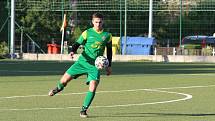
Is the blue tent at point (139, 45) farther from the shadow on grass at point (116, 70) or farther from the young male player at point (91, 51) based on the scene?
the young male player at point (91, 51)

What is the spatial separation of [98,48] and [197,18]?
39.0m

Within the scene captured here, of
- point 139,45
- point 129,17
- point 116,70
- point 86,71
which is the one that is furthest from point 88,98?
point 129,17

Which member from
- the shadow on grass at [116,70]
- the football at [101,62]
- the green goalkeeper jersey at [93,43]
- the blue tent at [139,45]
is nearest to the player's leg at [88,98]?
the football at [101,62]

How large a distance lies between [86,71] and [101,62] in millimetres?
482

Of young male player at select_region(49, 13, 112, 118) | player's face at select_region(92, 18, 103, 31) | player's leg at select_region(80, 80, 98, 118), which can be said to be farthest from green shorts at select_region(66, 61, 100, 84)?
player's face at select_region(92, 18, 103, 31)

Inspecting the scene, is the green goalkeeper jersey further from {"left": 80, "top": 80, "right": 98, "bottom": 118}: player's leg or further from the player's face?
{"left": 80, "top": 80, "right": 98, "bottom": 118}: player's leg

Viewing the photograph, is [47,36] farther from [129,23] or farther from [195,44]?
[195,44]

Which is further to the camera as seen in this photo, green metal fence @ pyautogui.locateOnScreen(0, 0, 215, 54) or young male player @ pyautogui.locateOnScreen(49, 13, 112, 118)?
green metal fence @ pyautogui.locateOnScreen(0, 0, 215, 54)

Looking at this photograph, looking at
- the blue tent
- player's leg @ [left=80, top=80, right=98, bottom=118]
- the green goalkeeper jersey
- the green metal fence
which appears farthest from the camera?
the green metal fence

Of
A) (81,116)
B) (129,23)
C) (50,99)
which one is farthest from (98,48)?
(129,23)

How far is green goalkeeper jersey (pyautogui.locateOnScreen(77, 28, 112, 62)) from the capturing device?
13883 millimetres

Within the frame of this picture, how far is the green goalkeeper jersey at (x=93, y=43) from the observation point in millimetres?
13883

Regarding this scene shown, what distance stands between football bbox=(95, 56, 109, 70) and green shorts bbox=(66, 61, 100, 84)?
0.18 m

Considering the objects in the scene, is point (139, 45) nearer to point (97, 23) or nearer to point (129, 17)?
point (129, 17)
